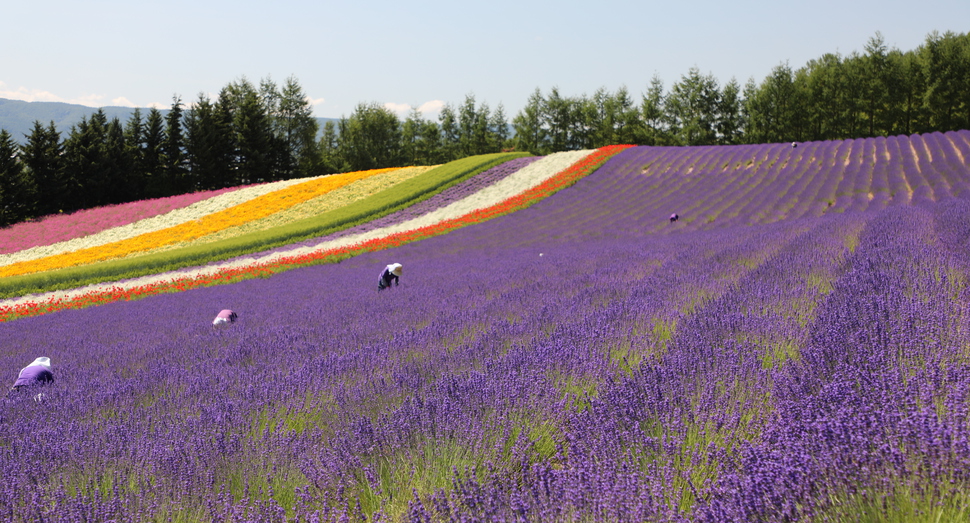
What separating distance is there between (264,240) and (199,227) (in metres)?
8.03

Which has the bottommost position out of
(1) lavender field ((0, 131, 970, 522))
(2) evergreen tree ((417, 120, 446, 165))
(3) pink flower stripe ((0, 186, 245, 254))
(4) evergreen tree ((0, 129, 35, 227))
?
(1) lavender field ((0, 131, 970, 522))

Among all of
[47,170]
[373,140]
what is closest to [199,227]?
[47,170]

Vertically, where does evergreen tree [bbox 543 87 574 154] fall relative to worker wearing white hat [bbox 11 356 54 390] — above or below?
above

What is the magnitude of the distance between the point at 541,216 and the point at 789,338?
1941 cm

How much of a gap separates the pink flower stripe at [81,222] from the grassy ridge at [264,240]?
11.1 metres

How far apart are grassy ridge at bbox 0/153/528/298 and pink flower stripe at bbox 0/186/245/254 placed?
11126 millimetres

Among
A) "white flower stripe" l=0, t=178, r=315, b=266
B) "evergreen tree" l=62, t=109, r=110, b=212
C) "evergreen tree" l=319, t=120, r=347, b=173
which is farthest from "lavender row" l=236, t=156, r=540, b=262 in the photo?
"evergreen tree" l=319, t=120, r=347, b=173

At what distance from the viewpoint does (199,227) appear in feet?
91.8

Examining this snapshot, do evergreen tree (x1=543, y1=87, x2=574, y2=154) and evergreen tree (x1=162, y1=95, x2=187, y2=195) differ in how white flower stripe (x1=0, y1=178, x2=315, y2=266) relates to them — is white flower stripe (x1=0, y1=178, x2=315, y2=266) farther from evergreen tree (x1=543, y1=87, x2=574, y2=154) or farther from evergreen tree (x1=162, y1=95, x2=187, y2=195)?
evergreen tree (x1=543, y1=87, x2=574, y2=154)

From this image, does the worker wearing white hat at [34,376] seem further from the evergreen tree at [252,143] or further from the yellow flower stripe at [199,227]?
the evergreen tree at [252,143]

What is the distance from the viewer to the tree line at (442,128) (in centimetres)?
3622

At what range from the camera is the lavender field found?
1707 millimetres

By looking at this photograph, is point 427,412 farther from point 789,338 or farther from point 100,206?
point 100,206

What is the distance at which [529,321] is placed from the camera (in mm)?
4637
